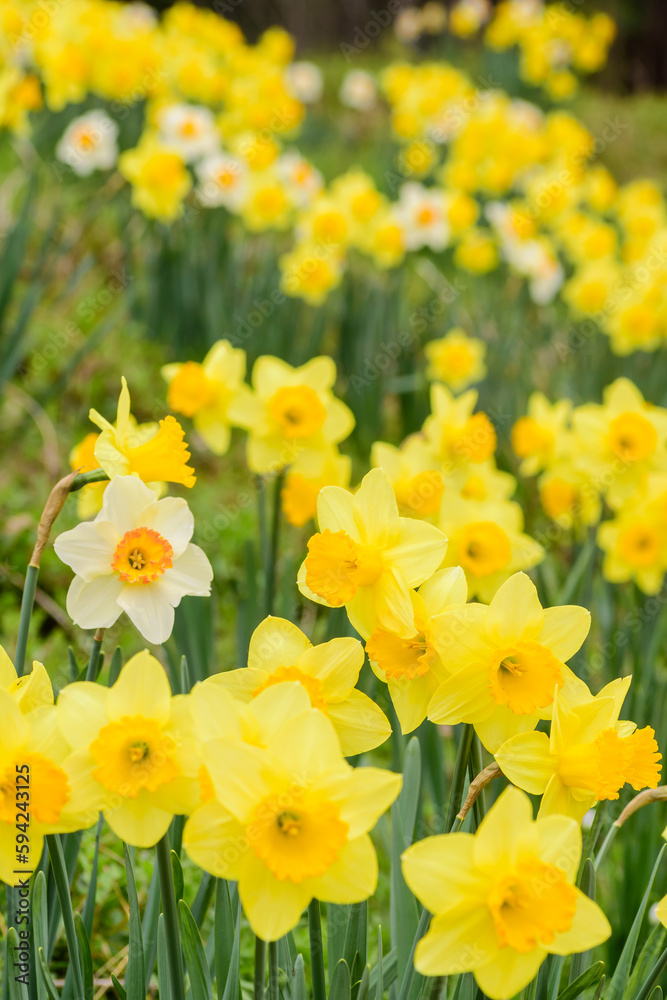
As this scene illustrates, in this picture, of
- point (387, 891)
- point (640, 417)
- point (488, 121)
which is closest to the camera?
point (387, 891)

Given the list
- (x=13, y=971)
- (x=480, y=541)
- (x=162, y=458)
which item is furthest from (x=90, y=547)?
(x=480, y=541)

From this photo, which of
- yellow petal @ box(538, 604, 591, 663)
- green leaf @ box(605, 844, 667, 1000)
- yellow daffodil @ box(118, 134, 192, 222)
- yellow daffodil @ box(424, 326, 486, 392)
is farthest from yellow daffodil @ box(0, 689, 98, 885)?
yellow daffodil @ box(118, 134, 192, 222)

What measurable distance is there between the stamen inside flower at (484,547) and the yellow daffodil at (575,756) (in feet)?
2.21

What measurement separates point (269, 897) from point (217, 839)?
66 millimetres

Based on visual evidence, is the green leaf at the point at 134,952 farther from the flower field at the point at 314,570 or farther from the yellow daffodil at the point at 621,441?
the yellow daffodil at the point at 621,441

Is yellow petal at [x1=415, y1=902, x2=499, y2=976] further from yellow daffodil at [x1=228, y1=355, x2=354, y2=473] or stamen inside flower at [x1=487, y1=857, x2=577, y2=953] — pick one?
yellow daffodil at [x1=228, y1=355, x2=354, y2=473]

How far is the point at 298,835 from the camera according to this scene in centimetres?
68

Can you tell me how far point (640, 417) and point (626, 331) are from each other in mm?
1540

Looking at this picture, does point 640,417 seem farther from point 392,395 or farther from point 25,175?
point 25,175

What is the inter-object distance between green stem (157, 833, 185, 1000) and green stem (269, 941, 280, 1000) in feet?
0.28

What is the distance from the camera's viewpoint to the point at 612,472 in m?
1.91

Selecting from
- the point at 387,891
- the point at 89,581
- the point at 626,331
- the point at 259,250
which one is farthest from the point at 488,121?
the point at 89,581

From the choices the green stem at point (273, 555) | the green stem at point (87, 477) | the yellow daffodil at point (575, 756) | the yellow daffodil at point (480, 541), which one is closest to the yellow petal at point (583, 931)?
the yellow daffodil at point (575, 756)

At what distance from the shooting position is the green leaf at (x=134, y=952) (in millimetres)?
874
